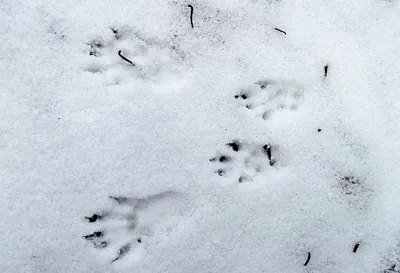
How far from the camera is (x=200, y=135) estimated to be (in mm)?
1365

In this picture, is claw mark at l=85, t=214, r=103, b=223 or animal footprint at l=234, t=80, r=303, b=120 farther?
animal footprint at l=234, t=80, r=303, b=120

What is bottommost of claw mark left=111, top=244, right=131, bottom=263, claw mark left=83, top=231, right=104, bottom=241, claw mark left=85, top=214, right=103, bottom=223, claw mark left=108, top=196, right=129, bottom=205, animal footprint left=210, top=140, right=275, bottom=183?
claw mark left=111, top=244, right=131, bottom=263

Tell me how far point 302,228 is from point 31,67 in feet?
3.70

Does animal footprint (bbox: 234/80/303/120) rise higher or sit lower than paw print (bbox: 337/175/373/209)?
higher

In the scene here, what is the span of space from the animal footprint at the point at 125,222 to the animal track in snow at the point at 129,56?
1.43ft

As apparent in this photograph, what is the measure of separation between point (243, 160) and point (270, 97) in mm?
260

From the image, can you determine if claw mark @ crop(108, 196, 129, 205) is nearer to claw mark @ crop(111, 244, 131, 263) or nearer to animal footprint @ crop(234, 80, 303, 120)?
claw mark @ crop(111, 244, 131, 263)

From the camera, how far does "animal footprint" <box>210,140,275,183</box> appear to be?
137 cm

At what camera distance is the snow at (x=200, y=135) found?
4.23ft

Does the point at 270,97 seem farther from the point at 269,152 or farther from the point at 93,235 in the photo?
the point at 93,235

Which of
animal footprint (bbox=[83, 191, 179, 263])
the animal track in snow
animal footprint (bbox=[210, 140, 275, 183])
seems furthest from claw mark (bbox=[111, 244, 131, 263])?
the animal track in snow

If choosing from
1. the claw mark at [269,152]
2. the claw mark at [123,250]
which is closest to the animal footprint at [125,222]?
the claw mark at [123,250]

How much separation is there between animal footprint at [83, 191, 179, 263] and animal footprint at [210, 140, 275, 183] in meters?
0.21

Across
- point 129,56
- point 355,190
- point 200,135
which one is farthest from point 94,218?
point 355,190
